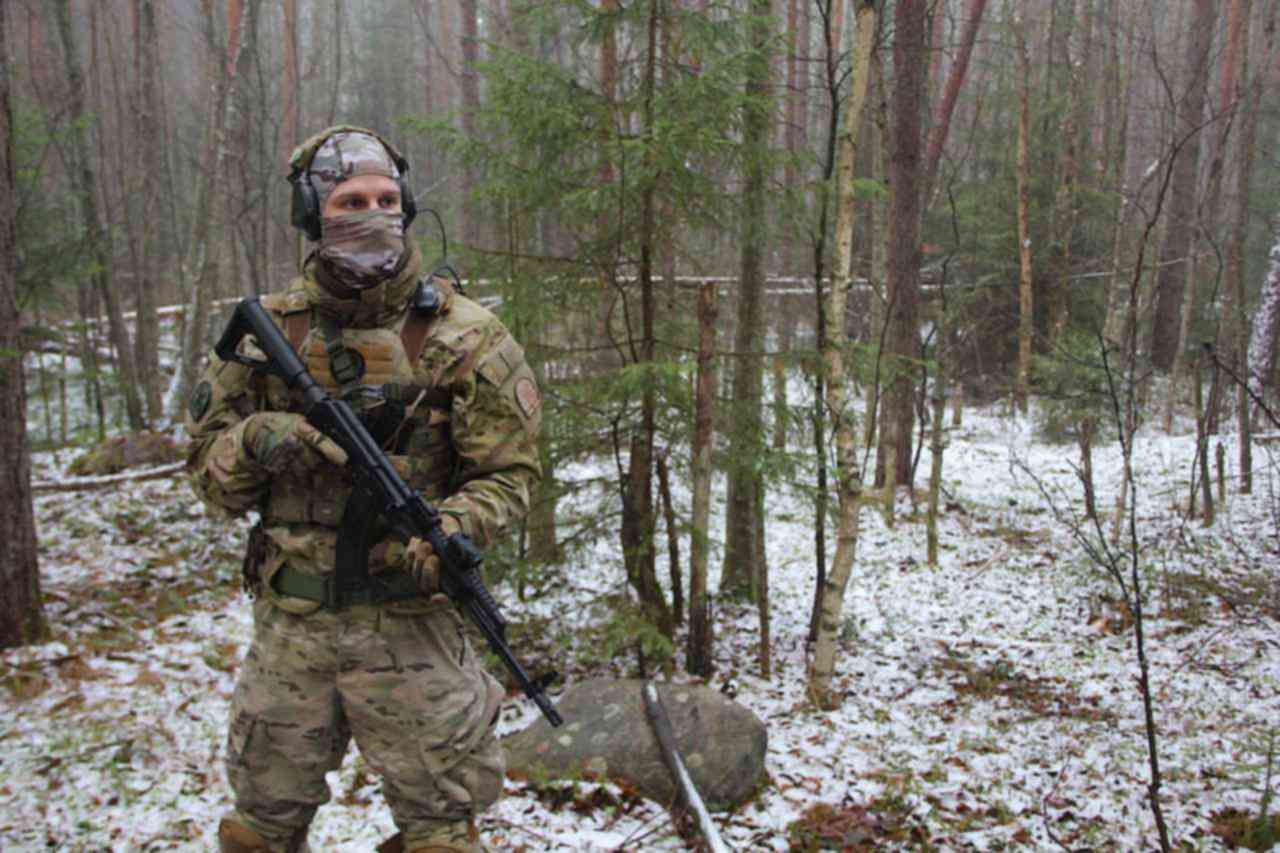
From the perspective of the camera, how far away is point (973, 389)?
1769 centimetres

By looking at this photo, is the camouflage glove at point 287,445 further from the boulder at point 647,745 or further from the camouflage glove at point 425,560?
the boulder at point 647,745

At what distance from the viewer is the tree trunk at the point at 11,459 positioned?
5078 millimetres

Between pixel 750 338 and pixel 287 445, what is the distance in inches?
200

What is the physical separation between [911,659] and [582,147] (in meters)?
4.89

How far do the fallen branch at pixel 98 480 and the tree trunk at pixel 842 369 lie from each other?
739 centimetres

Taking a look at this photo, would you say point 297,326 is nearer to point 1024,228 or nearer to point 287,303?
point 287,303

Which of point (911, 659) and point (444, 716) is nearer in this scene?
point (444, 716)

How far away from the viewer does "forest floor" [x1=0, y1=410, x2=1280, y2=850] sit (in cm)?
401

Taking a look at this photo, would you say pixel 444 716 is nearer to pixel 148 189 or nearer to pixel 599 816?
pixel 599 816

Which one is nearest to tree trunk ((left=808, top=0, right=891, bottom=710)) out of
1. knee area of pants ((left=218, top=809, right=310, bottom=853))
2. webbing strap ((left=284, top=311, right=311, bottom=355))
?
webbing strap ((left=284, top=311, right=311, bottom=355))

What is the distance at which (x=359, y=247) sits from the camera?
238cm

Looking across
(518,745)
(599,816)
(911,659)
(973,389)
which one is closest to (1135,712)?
(911,659)

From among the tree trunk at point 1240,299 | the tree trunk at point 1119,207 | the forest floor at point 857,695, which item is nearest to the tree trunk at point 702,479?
the forest floor at point 857,695

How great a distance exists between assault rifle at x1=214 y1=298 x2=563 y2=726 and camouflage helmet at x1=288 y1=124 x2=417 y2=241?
1.09ft
